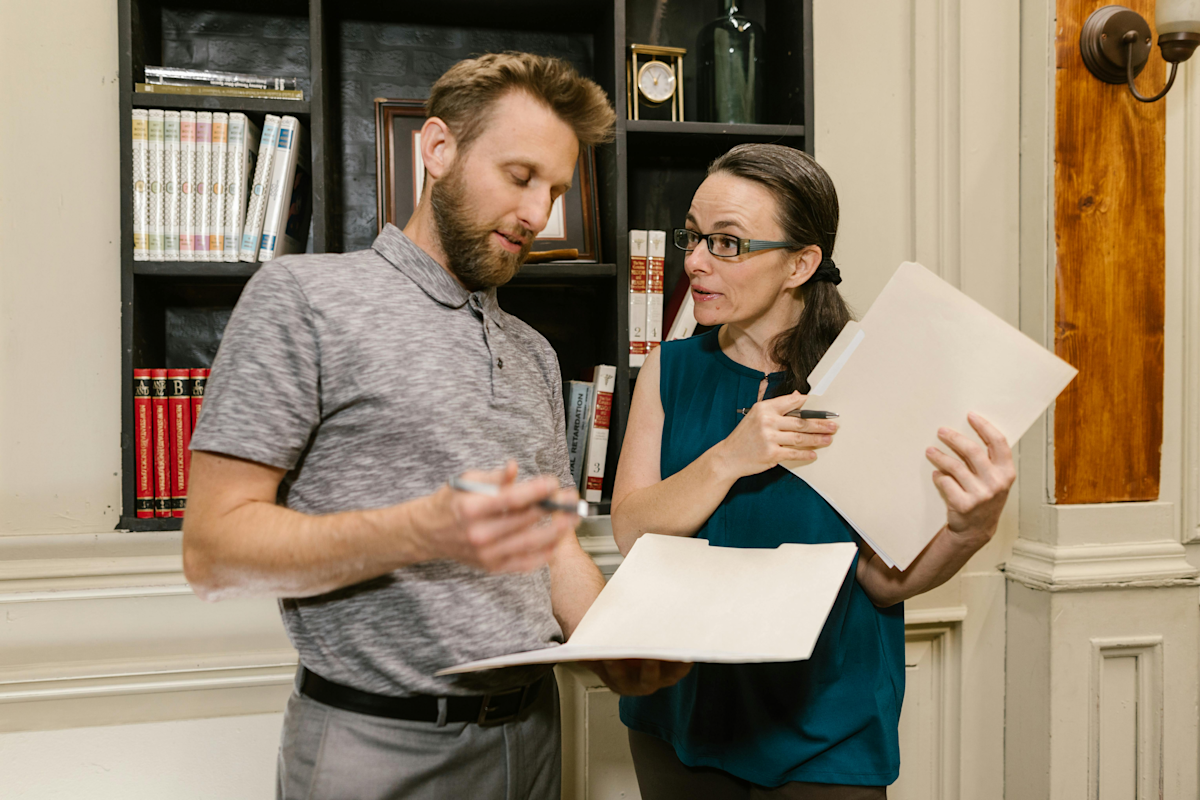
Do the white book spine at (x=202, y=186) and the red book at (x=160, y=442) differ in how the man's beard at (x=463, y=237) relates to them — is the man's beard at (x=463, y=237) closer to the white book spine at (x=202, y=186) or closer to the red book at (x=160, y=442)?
the white book spine at (x=202, y=186)

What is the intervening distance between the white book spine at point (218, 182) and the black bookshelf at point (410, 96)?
36 millimetres

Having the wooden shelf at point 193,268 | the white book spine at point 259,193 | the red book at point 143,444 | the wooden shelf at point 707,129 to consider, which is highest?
the wooden shelf at point 707,129

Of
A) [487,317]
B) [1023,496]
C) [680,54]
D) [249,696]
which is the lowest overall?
[249,696]

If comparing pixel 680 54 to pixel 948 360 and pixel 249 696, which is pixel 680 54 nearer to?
pixel 948 360

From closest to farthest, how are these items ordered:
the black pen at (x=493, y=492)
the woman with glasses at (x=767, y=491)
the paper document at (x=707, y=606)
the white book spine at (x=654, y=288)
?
the black pen at (x=493, y=492), the paper document at (x=707, y=606), the woman with glasses at (x=767, y=491), the white book spine at (x=654, y=288)

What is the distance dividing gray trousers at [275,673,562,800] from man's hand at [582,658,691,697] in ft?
0.63

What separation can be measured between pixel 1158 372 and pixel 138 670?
8.23 feet

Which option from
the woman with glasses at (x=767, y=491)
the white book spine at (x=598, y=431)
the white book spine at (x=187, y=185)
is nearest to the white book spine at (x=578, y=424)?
the white book spine at (x=598, y=431)

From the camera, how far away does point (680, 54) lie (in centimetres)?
182

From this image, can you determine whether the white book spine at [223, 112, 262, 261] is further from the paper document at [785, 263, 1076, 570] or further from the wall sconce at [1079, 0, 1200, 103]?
the wall sconce at [1079, 0, 1200, 103]

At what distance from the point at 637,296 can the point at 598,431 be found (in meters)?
0.33

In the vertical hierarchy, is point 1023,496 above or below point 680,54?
below

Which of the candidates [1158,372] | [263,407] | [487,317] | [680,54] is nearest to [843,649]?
[487,317]

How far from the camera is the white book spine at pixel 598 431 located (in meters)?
1.71
